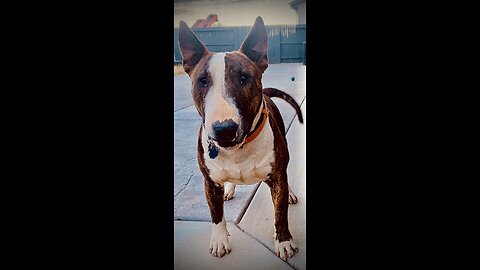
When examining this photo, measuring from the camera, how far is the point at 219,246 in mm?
1455

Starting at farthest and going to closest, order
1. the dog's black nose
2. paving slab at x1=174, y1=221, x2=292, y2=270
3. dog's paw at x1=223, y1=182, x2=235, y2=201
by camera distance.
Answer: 1. dog's paw at x1=223, y1=182, x2=235, y2=201
2. paving slab at x1=174, y1=221, x2=292, y2=270
3. the dog's black nose

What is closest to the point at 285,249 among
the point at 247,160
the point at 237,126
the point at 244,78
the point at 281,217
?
the point at 281,217

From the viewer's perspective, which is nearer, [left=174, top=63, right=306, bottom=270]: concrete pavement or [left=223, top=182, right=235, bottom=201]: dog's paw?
[left=174, top=63, right=306, bottom=270]: concrete pavement

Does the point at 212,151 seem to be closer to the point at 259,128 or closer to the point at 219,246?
the point at 259,128

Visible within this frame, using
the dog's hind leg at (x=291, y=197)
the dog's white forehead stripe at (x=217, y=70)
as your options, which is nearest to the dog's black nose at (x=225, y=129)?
the dog's white forehead stripe at (x=217, y=70)

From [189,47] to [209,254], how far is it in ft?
2.20

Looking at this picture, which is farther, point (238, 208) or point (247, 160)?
point (238, 208)

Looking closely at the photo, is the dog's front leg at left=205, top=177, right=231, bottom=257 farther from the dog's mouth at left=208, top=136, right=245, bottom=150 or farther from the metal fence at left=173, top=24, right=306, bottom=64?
the metal fence at left=173, top=24, right=306, bottom=64

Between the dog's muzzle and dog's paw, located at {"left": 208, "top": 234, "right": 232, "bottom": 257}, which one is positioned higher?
the dog's muzzle

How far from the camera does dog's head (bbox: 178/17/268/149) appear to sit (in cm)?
129

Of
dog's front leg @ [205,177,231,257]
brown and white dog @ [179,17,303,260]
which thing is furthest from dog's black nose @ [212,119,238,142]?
dog's front leg @ [205,177,231,257]
